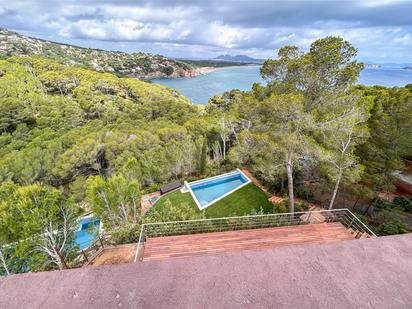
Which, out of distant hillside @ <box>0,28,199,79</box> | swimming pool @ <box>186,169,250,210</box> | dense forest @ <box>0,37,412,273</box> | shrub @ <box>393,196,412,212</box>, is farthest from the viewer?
distant hillside @ <box>0,28,199,79</box>

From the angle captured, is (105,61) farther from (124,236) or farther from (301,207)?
(301,207)

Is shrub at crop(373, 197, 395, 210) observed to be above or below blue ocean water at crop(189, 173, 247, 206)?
above

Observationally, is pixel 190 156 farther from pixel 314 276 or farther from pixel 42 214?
pixel 314 276

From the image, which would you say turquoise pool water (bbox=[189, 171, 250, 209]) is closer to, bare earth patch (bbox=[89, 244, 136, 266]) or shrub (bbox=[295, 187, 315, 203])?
shrub (bbox=[295, 187, 315, 203])

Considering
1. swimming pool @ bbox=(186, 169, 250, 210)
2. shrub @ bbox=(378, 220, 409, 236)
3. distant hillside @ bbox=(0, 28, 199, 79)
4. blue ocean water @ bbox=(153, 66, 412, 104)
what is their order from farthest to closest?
distant hillside @ bbox=(0, 28, 199, 79) < blue ocean water @ bbox=(153, 66, 412, 104) < swimming pool @ bbox=(186, 169, 250, 210) < shrub @ bbox=(378, 220, 409, 236)

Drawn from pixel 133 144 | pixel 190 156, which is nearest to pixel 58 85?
pixel 133 144

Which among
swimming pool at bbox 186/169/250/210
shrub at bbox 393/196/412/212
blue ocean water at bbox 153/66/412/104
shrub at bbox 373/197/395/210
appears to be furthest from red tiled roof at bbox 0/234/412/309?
blue ocean water at bbox 153/66/412/104

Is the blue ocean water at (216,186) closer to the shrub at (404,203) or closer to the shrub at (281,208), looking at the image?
the shrub at (281,208)
